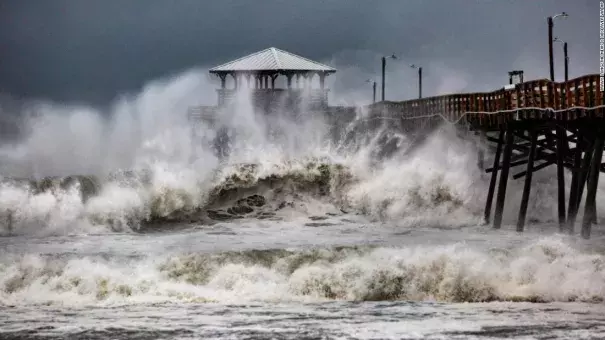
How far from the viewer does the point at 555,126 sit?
24469mm

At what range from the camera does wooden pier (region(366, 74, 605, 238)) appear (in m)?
22.8

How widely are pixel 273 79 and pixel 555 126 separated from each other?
110 feet

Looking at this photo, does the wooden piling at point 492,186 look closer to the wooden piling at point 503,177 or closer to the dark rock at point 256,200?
the wooden piling at point 503,177

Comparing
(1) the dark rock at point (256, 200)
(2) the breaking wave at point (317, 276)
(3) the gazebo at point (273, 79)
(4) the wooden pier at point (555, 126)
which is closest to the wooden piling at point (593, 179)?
(4) the wooden pier at point (555, 126)

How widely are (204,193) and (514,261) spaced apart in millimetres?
14606

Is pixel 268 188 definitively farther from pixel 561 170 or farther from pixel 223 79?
pixel 223 79

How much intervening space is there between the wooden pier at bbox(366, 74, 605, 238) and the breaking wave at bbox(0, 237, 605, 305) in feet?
11.6

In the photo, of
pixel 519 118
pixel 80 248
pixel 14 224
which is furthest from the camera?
pixel 14 224

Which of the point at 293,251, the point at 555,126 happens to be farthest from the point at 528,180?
the point at 293,251

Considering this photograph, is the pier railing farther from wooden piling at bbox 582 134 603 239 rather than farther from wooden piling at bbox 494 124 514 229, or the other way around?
wooden piling at bbox 582 134 603 239

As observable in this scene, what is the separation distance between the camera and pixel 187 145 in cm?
4209

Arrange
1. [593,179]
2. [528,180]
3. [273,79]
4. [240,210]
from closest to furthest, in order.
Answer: [593,179]
[528,180]
[240,210]
[273,79]

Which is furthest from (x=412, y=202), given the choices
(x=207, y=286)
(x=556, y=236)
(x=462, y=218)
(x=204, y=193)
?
(x=207, y=286)

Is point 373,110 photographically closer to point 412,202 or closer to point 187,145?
point 187,145
